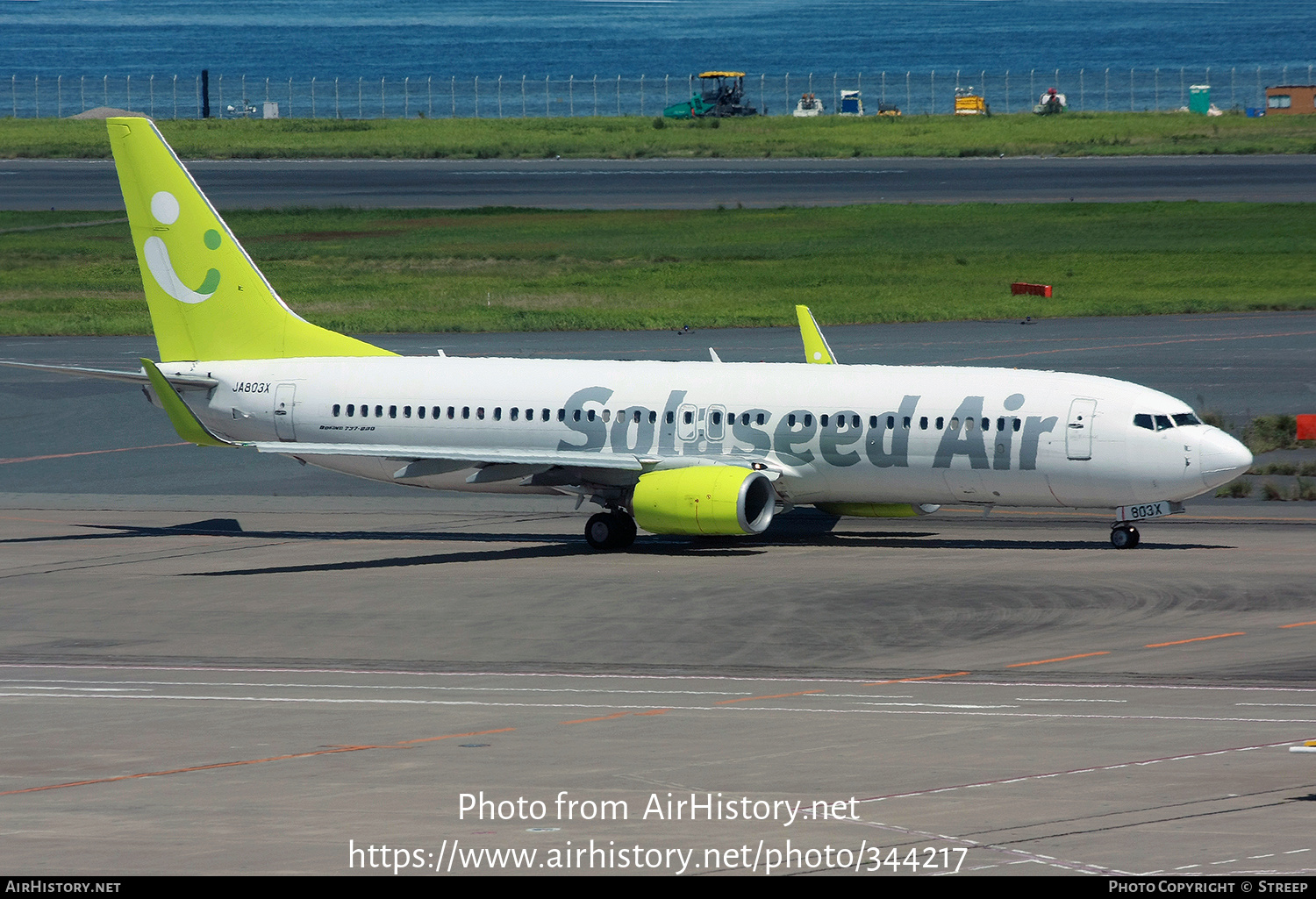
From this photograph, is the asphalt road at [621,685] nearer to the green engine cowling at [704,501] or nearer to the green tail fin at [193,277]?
the green engine cowling at [704,501]

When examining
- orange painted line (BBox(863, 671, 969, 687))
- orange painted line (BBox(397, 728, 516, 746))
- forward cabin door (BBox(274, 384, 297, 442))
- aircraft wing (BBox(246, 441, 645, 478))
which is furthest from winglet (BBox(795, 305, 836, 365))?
orange painted line (BBox(397, 728, 516, 746))

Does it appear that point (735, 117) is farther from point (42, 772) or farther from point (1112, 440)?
point (42, 772)

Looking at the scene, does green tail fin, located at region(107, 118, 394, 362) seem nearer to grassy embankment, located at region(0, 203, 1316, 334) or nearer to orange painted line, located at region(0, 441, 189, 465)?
orange painted line, located at region(0, 441, 189, 465)

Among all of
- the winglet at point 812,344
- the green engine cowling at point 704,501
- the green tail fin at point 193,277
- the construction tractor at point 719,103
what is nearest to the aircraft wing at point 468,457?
the green engine cowling at point 704,501

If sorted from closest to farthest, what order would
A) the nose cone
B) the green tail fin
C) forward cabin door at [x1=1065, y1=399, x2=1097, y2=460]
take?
1. the nose cone
2. forward cabin door at [x1=1065, y1=399, x2=1097, y2=460]
3. the green tail fin

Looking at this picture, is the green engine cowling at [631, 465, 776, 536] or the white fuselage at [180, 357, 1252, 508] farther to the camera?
the green engine cowling at [631, 465, 776, 536]

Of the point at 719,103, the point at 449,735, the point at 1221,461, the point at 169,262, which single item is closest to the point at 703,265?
the point at 169,262

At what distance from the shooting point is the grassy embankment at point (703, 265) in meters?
85.6

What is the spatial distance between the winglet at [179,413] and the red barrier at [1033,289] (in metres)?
50.7

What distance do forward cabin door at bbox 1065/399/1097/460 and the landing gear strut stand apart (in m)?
2.08

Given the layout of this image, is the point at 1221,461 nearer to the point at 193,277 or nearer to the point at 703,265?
the point at 193,277

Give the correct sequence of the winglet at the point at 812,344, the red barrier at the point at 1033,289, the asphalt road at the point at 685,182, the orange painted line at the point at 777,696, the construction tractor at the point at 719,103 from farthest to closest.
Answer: the construction tractor at the point at 719,103
the asphalt road at the point at 685,182
the red barrier at the point at 1033,289
the winglet at the point at 812,344
the orange painted line at the point at 777,696

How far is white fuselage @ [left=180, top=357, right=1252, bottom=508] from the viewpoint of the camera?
43375 mm

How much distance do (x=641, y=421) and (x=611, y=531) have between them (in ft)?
9.59
